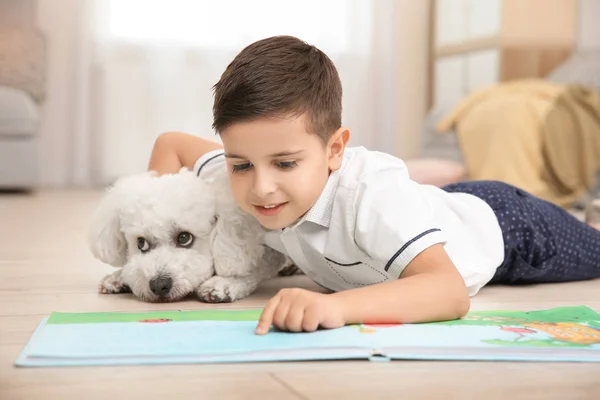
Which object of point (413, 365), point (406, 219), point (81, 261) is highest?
point (406, 219)

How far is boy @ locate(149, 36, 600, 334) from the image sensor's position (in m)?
1.08

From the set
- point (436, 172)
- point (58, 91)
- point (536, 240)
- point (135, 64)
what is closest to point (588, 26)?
point (436, 172)

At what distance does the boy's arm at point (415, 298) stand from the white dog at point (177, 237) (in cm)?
28

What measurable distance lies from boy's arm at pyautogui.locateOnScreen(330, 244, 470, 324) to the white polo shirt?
5cm

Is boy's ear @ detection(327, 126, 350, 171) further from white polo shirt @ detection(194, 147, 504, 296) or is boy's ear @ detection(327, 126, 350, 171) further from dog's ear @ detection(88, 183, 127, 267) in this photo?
dog's ear @ detection(88, 183, 127, 267)

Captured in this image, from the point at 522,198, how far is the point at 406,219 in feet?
1.77

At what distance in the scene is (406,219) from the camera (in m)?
1.16

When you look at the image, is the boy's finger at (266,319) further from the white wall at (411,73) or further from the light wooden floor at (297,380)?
the white wall at (411,73)

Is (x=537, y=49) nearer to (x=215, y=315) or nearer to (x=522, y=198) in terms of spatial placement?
(x=522, y=198)

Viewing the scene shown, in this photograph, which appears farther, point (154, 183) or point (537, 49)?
point (537, 49)

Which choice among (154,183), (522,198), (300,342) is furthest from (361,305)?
(522,198)

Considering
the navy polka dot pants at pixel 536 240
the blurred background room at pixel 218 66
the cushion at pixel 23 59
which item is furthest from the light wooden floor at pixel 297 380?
the cushion at pixel 23 59

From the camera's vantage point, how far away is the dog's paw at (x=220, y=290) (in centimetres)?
130

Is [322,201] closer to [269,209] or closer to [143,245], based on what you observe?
[269,209]
